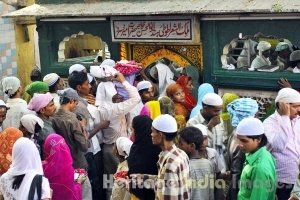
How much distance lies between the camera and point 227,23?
685cm

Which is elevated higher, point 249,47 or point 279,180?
point 249,47

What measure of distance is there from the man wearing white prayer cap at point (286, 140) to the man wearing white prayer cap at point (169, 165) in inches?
38.7

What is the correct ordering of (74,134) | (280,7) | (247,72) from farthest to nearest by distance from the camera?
(247,72) < (280,7) < (74,134)

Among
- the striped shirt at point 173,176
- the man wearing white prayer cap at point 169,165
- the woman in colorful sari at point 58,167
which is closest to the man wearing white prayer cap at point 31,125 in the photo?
the woman in colorful sari at point 58,167

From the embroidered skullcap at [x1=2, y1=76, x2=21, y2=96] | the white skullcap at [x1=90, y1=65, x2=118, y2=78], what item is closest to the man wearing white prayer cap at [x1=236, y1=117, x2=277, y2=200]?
the white skullcap at [x1=90, y1=65, x2=118, y2=78]

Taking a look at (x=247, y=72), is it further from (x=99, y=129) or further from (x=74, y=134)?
(x=74, y=134)

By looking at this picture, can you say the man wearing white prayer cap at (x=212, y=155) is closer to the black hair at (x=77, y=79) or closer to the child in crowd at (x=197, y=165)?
the child in crowd at (x=197, y=165)

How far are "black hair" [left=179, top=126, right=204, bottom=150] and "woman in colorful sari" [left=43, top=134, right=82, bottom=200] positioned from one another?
1041mm

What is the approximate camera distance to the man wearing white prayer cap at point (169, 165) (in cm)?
405

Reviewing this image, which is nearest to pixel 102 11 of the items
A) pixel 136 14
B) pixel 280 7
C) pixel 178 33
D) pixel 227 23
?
pixel 136 14

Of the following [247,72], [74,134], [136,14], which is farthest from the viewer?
[136,14]

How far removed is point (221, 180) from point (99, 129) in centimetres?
176

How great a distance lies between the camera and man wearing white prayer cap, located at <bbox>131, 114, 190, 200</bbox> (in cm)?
405

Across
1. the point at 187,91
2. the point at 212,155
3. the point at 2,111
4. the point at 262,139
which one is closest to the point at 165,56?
the point at 187,91
